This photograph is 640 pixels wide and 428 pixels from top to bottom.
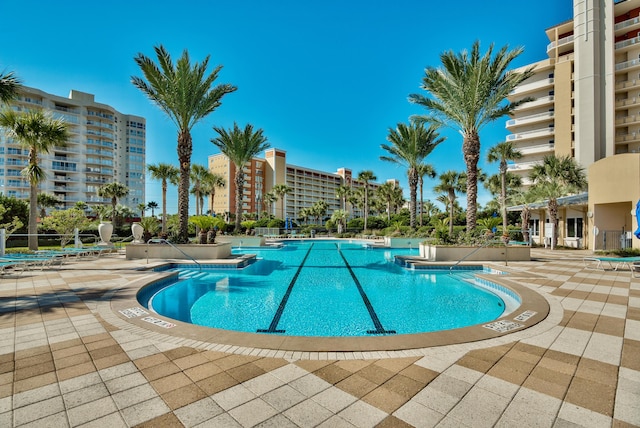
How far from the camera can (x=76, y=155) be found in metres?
63.8

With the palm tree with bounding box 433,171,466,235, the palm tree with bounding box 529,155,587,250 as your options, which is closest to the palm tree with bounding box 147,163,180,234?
the palm tree with bounding box 433,171,466,235

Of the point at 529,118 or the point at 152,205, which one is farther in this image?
the point at 152,205

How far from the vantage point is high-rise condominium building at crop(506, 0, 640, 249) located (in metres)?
31.5

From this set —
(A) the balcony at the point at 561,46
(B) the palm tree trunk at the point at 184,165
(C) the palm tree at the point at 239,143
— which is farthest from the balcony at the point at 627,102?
(B) the palm tree trunk at the point at 184,165

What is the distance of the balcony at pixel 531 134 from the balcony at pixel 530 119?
1.33m

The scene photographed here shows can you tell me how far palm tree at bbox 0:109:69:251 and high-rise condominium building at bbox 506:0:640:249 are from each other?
3254 centimetres

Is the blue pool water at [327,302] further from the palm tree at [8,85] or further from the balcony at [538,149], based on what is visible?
the balcony at [538,149]

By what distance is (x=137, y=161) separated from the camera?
3103 inches

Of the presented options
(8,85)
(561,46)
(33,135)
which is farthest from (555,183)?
(33,135)

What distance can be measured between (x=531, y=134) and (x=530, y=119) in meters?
2.06

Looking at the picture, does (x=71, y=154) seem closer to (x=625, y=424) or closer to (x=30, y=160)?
(x=30, y=160)

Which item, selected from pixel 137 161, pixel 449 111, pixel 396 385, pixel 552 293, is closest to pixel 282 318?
pixel 396 385

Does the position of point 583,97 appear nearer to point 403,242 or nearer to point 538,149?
point 538,149

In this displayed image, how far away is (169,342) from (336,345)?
219 cm
